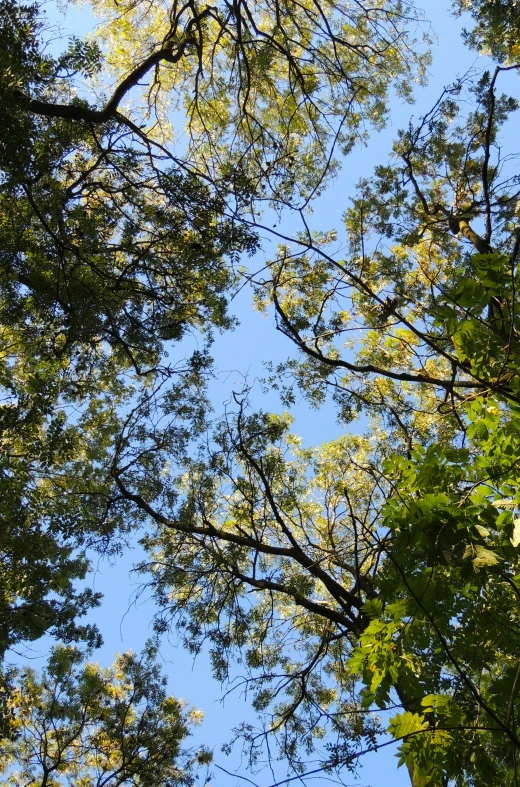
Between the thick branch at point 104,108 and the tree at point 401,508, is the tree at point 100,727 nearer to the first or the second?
the tree at point 401,508

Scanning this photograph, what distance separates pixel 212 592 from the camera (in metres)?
6.85

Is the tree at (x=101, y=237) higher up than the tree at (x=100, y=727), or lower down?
higher up

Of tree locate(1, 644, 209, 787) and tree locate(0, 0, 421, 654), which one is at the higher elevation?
tree locate(0, 0, 421, 654)

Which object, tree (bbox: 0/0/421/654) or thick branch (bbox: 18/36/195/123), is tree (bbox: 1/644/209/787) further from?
thick branch (bbox: 18/36/195/123)

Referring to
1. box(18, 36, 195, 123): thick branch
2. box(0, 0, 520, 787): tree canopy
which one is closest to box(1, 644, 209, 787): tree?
box(0, 0, 520, 787): tree canopy

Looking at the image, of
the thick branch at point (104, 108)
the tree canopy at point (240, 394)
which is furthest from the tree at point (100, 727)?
the thick branch at point (104, 108)

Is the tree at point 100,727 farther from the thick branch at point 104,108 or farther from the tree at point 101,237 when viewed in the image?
the thick branch at point 104,108

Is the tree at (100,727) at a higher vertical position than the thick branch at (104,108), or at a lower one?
lower

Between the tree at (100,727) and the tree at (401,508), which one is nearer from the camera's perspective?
the tree at (401,508)

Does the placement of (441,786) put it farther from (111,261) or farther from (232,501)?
Answer: (111,261)

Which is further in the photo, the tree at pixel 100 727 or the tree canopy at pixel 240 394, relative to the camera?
the tree at pixel 100 727

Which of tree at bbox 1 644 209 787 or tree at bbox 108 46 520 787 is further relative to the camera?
tree at bbox 1 644 209 787

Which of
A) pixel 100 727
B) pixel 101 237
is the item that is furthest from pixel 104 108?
pixel 100 727

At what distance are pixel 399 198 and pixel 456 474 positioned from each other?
6.71m
